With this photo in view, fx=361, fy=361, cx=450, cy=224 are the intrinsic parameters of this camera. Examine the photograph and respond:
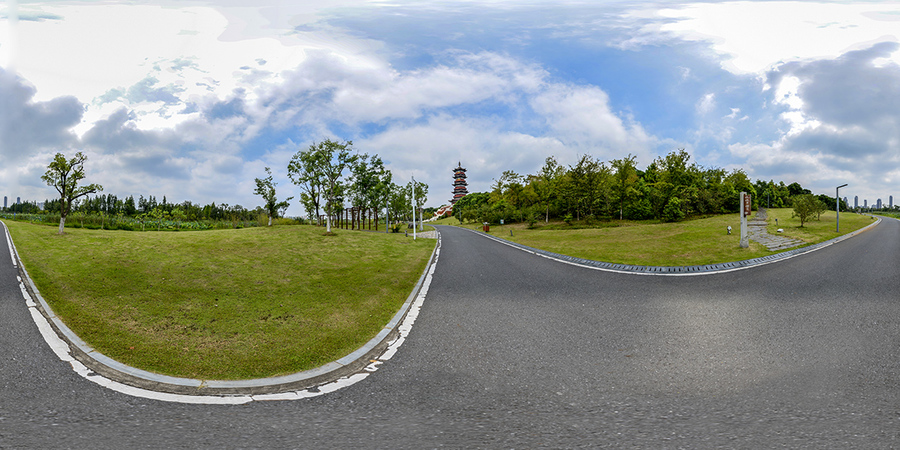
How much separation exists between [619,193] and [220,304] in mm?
39780

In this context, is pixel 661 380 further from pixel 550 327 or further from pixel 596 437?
pixel 550 327

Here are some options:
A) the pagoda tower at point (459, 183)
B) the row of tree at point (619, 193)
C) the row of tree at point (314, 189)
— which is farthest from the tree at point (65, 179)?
the pagoda tower at point (459, 183)

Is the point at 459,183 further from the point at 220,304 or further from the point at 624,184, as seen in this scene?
the point at 220,304

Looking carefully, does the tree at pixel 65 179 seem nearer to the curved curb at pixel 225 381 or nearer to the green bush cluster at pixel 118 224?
the green bush cluster at pixel 118 224

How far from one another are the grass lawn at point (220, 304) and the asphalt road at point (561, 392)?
26.2 inches

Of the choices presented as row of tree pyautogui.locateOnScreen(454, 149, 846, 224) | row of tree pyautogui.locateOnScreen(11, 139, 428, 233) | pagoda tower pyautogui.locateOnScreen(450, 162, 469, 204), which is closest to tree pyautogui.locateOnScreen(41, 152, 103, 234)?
row of tree pyautogui.locateOnScreen(11, 139, 428, 233)

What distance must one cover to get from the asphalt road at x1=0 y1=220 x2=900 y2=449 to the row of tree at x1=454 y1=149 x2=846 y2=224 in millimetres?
33360

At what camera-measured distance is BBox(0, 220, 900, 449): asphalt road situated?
3014 millimetres

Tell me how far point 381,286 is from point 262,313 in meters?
2.88

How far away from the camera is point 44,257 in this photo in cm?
1174

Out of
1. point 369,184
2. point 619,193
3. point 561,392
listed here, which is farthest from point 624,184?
point 561,392

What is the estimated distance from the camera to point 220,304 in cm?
657

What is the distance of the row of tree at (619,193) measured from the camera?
37.8 metres

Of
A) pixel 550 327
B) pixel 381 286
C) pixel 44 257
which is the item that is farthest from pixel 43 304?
pixel 550 327
